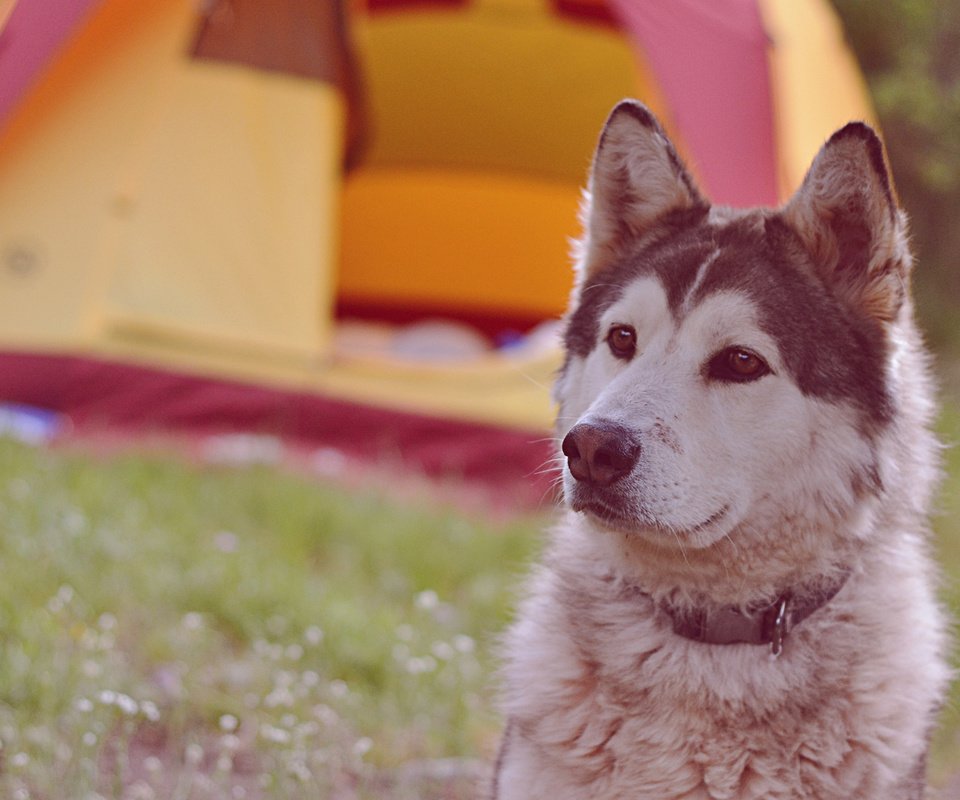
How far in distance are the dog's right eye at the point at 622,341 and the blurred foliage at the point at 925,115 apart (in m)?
6.82

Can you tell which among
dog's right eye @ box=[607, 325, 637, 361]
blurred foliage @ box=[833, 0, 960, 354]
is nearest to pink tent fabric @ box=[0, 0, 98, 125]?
dog's right eye @ box=[607, 325, 637, 361]

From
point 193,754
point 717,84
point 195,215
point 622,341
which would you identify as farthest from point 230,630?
point 717,84

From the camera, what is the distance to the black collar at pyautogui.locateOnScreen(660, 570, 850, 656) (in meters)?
2.12

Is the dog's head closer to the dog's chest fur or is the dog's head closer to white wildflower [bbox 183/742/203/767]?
the dog's chest fur

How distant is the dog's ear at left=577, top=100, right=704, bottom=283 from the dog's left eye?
399 mm

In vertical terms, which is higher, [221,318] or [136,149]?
[136,149]

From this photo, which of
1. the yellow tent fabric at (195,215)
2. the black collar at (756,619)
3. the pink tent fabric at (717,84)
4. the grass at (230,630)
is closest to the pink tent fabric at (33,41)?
the yellow tent fabric at (195,215)

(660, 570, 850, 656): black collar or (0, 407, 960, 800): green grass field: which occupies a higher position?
(660, 570, 850, 656): black collar

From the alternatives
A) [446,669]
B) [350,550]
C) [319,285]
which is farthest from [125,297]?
[446,669]

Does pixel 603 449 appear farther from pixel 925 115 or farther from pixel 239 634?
pixel 925 115

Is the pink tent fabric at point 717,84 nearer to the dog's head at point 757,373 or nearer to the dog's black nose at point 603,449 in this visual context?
the dog's head at point 757,373

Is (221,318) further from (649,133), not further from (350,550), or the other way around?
(649,133)

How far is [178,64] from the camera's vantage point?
5.25 m

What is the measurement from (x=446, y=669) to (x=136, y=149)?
284cm
